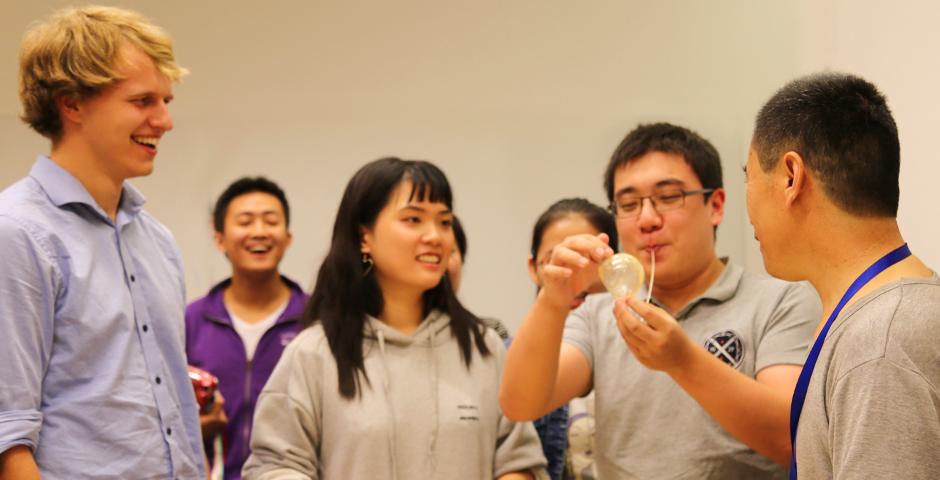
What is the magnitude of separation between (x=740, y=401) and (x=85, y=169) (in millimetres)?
1503

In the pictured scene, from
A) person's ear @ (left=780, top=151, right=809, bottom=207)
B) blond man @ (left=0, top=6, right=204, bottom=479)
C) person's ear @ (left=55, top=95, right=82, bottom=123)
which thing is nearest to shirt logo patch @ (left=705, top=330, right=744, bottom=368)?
person's ear @ (left=780, top=151, right=809, bottom=207)

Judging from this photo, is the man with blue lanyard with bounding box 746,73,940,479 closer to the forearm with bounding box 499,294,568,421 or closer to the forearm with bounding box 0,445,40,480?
the forearm with bounding box 499,294,568,421

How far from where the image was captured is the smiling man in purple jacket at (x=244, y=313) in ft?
10.1

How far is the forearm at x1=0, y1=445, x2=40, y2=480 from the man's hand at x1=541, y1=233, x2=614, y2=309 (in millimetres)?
1092

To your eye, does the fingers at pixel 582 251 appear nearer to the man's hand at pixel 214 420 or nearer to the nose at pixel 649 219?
the nose at pixel 649 219

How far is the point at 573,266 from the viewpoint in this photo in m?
1.89

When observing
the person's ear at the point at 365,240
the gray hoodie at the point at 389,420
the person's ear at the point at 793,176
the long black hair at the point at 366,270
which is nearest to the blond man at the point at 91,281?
the gray hoodie at the point at 389,420

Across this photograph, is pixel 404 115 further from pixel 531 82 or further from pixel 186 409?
pixel 186 409

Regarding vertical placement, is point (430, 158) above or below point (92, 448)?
above

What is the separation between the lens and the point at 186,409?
2.09 meters

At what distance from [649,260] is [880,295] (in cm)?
83

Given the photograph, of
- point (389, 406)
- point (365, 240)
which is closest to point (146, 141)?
point (365, 240)

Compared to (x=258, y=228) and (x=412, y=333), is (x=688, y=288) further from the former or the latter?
(x=258, y=228)

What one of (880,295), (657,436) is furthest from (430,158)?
(880,295)
